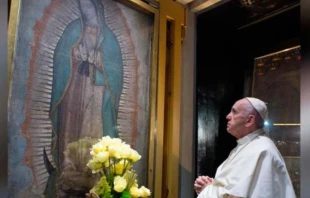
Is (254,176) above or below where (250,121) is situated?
below

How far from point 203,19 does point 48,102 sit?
149 centimetres

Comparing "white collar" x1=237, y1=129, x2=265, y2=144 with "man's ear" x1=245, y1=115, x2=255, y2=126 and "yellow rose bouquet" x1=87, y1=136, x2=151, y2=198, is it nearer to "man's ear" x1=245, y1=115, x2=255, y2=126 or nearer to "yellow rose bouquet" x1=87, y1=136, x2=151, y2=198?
"man's ear" x1=245, y1=115, x2=255, y2=126

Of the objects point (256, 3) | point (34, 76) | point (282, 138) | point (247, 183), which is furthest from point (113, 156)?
point (256, 3)

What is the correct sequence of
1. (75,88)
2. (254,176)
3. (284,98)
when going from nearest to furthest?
1. (254,176)
2. (75,88)
3. (284,98)

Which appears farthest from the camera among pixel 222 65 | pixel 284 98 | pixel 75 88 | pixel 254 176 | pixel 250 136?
pixel 222 65

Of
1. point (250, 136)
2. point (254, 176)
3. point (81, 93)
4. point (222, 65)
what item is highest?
point (222, 65)

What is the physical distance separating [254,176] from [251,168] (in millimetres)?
42

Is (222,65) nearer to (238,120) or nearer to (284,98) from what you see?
(284,98)

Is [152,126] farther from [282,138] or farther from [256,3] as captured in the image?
[256,3]

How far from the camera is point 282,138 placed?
90.4 inches

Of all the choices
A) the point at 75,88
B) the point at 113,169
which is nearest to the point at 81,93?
the point at 75,88

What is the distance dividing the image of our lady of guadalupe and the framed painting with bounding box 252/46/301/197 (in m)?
1.15

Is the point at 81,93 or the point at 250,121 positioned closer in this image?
the point at 81,93

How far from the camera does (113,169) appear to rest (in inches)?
63.7
